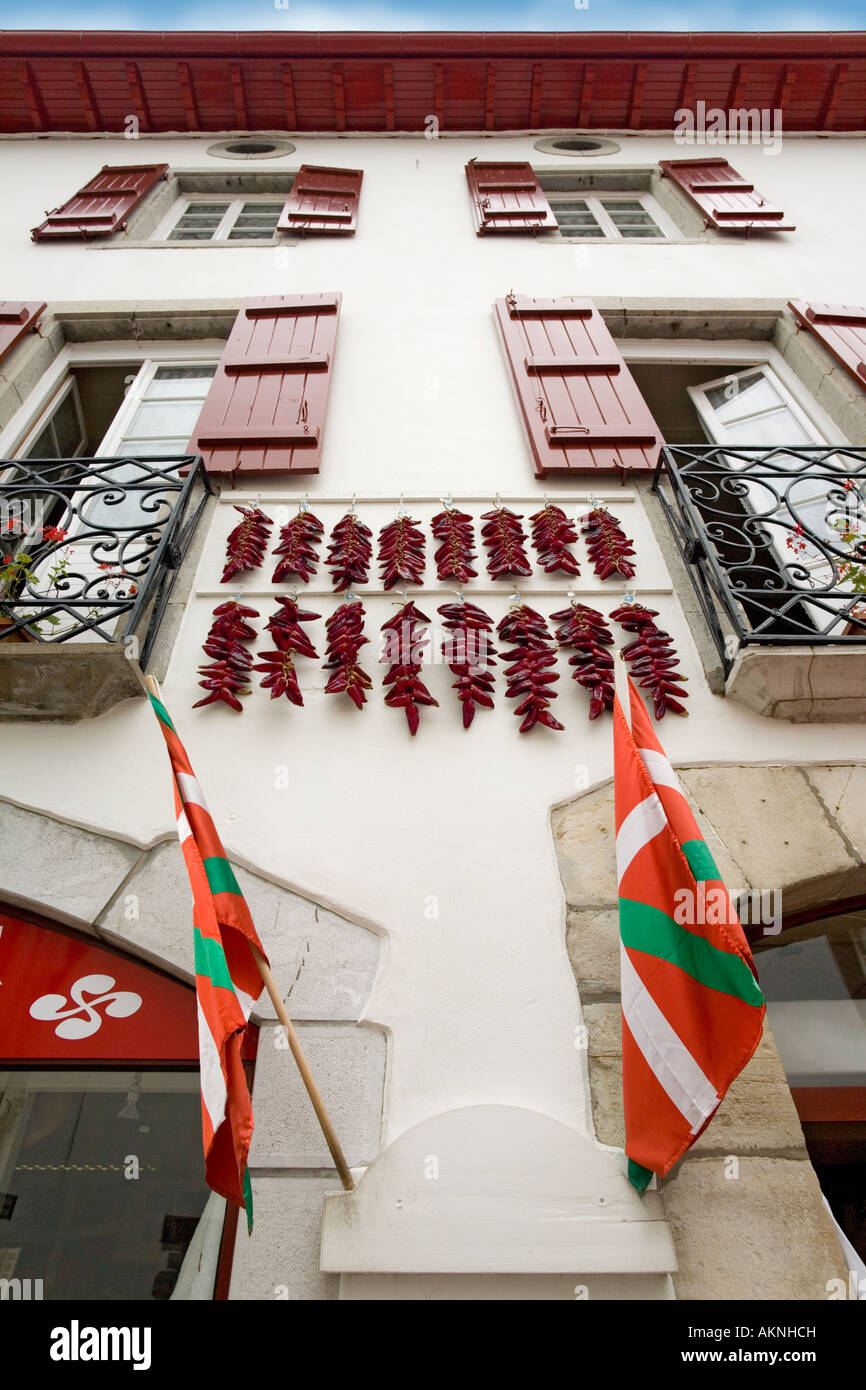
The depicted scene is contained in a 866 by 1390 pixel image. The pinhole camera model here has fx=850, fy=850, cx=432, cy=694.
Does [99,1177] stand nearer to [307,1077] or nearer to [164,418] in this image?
[307,1077]

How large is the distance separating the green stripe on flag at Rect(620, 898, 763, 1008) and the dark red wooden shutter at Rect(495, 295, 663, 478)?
9.39 feet

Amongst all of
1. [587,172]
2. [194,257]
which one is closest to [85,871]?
[194,257]

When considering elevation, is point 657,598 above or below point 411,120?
below

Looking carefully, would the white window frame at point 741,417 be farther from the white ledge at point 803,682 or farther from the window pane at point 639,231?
the window pane at point 639,231

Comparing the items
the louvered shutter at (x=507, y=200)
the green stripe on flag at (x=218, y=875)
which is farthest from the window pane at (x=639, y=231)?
the green stripe on flag at (x=218, y=875)

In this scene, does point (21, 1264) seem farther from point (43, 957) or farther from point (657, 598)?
point (657, 598)

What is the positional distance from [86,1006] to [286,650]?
1.56 m

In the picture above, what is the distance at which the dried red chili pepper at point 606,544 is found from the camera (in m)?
4.01

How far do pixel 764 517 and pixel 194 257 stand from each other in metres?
5.21

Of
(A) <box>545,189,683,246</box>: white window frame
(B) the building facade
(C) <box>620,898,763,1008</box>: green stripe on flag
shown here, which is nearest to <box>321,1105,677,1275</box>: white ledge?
(B) the building facade

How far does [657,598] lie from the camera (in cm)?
396

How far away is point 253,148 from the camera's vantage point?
28.5 feet

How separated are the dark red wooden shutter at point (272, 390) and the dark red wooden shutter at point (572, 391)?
1210mm

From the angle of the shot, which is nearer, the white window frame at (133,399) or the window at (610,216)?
the white window frame at (133,399)
